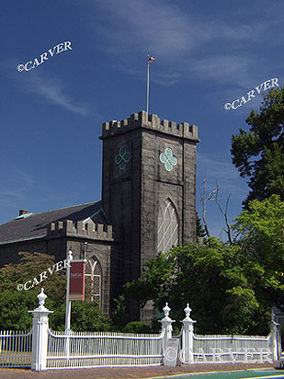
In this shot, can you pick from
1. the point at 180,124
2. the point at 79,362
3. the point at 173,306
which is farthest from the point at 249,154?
the point at 79,362

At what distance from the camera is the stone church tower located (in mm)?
43375

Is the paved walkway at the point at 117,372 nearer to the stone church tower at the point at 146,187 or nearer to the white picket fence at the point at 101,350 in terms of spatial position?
the white picket fence at the point at 101,350

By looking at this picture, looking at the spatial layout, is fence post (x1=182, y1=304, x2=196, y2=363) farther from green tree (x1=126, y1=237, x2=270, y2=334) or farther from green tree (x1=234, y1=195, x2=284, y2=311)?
green tree (x1=234, y1=195, x2=284, y2=311)

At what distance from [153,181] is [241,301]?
685 inches

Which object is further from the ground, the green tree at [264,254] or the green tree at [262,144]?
the green tree at [262,144]

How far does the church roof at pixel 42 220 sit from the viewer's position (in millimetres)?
45391

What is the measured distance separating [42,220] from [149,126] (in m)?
12.5

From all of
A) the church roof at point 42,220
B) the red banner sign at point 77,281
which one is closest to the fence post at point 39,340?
the red banner sign at point 77,281

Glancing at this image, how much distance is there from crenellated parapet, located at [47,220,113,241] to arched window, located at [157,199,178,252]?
12.7ft

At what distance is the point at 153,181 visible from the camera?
4472 cm

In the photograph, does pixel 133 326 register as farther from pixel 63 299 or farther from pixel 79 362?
pixel 79 362

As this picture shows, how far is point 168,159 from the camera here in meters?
46.2

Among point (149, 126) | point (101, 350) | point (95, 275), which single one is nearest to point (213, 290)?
point (101, 350)

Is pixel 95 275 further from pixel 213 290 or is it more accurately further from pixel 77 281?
pixel 77 281
